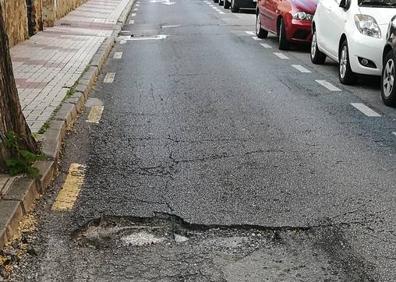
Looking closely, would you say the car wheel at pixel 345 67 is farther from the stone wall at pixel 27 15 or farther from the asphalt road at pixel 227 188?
the stone wall at pixel 27 15

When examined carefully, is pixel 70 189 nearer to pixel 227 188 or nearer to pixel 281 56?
pixel 227 188

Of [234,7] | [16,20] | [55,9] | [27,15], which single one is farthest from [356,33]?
[234,7]

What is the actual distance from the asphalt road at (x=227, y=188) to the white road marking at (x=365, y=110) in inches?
3.8

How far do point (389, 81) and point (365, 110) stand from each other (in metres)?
0.57

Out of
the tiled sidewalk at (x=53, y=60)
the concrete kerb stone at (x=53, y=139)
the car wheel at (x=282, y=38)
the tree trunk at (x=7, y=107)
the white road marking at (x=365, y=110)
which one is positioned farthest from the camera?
the car wheel at (x=282, y=38)

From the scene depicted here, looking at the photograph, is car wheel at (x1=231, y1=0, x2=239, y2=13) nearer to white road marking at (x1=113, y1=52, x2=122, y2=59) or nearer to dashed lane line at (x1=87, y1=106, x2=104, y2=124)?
white road marking at (x1=113, y1=52, x2=122, y2=59)

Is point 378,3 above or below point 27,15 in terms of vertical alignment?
above

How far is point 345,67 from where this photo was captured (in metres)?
9.73

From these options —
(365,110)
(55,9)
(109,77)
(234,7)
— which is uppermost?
(365,110)

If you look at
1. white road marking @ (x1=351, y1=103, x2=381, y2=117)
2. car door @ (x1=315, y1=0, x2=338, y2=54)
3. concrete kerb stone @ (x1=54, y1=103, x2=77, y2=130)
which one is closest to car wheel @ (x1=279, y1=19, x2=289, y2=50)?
car door @ (x1=315, y1=0, x2=338, y2=54)

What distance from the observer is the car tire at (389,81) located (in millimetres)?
8117

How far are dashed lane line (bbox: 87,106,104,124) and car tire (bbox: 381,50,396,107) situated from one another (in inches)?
147

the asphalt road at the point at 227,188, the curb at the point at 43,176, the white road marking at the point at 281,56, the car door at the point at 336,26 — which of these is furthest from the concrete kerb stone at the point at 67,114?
the white road marking at the point at 281,56

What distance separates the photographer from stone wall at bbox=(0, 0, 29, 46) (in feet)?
41.8
